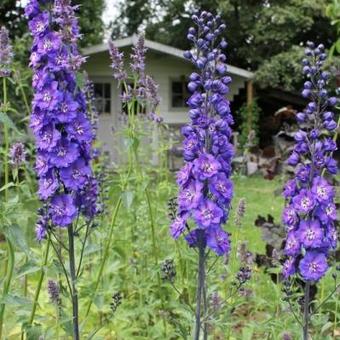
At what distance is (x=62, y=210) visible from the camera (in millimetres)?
2520

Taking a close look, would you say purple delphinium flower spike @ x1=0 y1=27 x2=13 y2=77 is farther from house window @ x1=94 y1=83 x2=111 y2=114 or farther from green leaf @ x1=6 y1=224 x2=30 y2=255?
house window @ x1=94 y1=83 x2=111 y2=114

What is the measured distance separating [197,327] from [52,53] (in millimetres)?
1212

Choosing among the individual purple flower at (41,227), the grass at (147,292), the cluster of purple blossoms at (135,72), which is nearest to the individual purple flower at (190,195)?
the individual purple flower at (41,227)

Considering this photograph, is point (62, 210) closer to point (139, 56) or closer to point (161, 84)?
point (139, 56)

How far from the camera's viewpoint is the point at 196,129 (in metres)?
2.30

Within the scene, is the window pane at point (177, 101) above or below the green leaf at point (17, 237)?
below

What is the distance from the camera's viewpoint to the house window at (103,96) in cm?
1869

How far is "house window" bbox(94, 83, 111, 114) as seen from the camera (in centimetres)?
1869

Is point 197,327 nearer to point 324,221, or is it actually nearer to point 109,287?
point 324,221

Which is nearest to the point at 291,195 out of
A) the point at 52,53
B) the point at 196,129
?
the point at 196,129

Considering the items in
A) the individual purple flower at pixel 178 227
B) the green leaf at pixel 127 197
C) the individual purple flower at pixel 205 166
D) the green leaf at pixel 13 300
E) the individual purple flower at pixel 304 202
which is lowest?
the green leaf at pixel 13 300

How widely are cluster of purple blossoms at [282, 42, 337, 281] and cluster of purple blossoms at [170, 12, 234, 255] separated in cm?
28

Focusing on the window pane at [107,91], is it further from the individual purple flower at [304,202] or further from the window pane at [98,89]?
the individual purple flower at [304,202]

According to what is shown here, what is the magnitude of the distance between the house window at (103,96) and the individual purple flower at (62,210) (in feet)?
53.5
